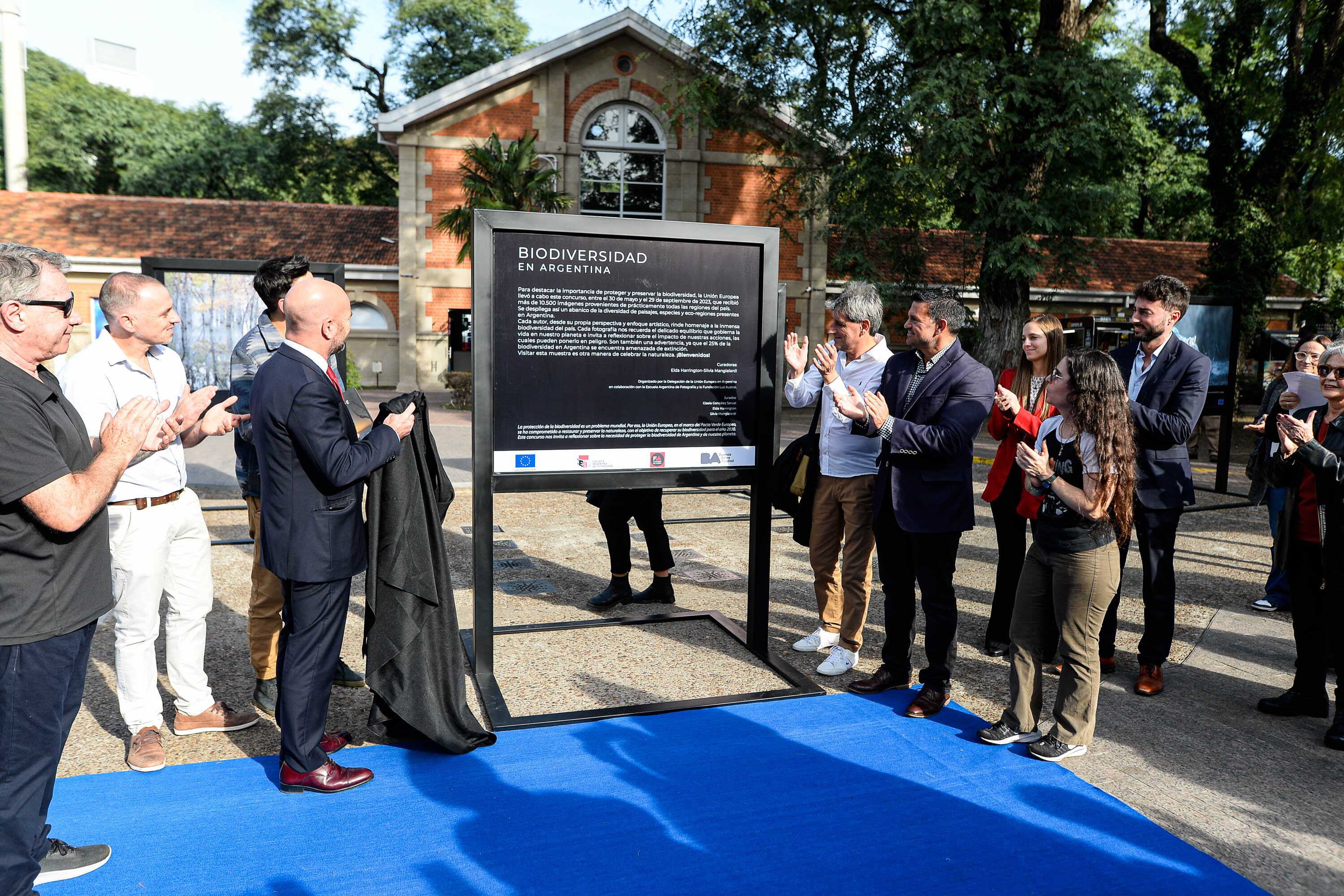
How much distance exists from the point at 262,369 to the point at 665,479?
6.78ft

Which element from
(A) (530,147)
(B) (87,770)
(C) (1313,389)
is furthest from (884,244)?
(B) (87,770)

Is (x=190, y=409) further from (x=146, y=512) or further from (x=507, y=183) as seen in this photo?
(x=507, y=183)

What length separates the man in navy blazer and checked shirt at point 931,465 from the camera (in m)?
4.34

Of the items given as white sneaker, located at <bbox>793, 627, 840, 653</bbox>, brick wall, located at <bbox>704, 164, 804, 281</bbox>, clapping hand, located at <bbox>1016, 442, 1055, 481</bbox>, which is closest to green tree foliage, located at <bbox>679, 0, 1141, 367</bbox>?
brick wall, located at <bbox>704, 164, 804, 281</bbox>

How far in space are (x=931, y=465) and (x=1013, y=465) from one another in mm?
1050

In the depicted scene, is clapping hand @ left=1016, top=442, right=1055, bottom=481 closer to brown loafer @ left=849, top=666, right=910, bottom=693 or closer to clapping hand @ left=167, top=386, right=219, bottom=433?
brown loafer @ left=849, top=666, right=910, bottom=693

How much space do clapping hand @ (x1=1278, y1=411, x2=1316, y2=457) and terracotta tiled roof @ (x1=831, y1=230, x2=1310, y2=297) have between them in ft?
64.8

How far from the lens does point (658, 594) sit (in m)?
6.38

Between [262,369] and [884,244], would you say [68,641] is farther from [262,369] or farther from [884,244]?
[884,244]

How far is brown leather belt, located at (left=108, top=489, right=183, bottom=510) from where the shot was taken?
12.5 feet

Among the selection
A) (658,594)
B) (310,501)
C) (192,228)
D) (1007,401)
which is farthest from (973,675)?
(192,228)

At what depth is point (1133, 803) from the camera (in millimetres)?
3619

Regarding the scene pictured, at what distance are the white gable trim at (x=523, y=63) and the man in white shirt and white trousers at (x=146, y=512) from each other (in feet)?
71.4

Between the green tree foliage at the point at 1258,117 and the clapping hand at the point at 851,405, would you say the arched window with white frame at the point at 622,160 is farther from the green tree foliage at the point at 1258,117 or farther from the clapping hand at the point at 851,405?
the clapping hand at the point at 851,405
